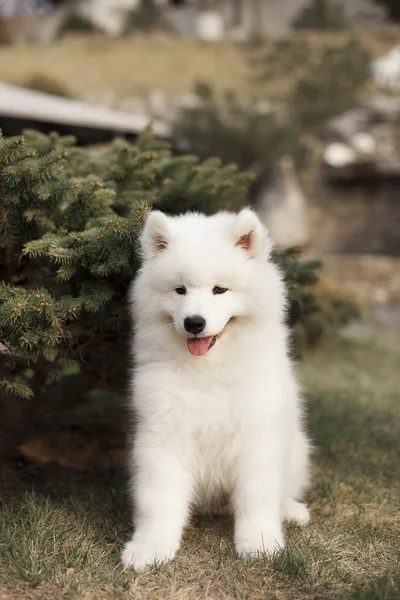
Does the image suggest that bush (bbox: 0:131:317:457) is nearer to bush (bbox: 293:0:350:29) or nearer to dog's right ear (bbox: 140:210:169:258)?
dog's right ear (bbox: 140:210:169:258)

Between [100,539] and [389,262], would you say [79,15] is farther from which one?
[100,539]

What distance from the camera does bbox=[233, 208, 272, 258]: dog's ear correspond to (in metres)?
2.63

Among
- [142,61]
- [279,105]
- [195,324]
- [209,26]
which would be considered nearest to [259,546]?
[195,324]

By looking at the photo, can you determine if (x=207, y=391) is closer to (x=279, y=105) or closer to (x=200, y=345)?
(x=200, y=345)

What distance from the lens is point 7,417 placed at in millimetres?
3611

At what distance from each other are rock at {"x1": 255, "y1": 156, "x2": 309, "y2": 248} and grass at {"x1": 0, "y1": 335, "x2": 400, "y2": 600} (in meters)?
15.4

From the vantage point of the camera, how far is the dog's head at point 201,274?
2.55m

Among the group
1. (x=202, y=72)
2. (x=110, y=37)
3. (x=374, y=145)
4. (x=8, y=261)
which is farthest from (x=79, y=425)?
(x=110, y=37)

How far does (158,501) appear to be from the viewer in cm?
268

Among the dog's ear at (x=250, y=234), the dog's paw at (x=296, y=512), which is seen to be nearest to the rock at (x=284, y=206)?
the dog's paw at (x=296, y=512)

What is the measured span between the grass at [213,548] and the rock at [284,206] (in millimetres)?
15378

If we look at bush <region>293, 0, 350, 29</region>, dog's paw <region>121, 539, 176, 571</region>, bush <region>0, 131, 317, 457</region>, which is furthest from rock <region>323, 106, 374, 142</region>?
dog's paw <region>121, 539, 176, 571</region>

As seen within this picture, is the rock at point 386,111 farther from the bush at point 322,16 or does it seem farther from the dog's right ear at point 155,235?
the dog's right ear at point 155,235

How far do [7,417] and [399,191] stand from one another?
18.4 metres
